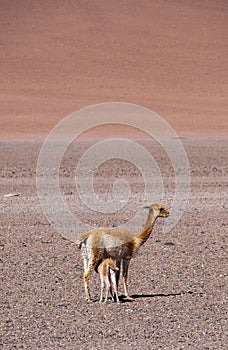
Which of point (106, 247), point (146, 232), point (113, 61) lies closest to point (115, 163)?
point (146, 232)

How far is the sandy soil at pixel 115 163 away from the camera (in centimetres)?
720

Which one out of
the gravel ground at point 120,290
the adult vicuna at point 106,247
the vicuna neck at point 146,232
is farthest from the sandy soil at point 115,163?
the vicuna neck at point 146,232

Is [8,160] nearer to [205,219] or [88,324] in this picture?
[205,219]

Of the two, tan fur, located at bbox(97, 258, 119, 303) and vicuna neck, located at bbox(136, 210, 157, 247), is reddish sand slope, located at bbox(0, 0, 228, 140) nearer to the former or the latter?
vicuna neck, located at bbox(136, 210, 157, 247)

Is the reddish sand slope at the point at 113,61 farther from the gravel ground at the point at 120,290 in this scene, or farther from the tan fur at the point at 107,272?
the tan fur at the point at 107,272

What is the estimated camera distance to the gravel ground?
6.75m

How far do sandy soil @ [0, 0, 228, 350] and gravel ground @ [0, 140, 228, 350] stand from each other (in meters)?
0.02

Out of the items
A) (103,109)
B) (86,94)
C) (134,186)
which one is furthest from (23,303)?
(86,94)

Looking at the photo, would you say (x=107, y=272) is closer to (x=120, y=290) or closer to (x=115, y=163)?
(x=120, y=290)

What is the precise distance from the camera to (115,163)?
890 inches

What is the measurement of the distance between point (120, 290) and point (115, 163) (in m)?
14.3

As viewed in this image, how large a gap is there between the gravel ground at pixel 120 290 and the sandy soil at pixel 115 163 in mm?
16

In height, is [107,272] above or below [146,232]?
below

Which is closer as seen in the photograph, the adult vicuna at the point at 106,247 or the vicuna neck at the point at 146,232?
the adult vicuna at the point at 106,247
